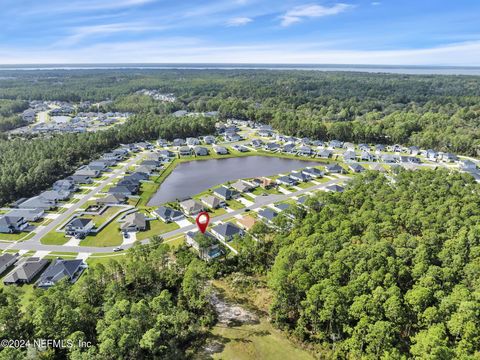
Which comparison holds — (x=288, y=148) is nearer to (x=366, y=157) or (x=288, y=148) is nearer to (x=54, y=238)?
(x=366, y=157)

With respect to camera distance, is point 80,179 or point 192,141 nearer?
Result: point 80,179

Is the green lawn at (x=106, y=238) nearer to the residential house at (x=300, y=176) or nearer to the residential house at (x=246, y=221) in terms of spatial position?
the residential house at (x=246, y=221)

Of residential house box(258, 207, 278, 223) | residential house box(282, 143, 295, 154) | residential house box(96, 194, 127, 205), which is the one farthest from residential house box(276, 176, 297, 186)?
residential house box(96, 194, 127, 205)

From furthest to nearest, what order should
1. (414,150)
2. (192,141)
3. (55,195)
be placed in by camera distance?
(192,141) → (414,150) → (55,195)

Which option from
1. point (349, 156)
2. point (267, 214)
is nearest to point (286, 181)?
point (267, 214)

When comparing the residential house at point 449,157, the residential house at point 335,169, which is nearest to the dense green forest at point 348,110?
the residential house at point 449,157

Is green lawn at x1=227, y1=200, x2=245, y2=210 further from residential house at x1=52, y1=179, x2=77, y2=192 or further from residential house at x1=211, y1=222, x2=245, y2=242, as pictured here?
residential house at x1=52, y1=179, x2=77, y2=192
